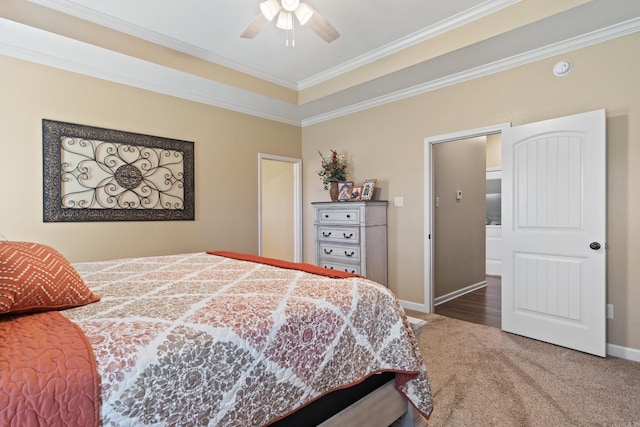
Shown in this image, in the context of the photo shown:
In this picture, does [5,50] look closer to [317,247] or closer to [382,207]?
[317,247]

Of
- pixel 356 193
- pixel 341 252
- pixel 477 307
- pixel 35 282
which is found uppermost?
pixel 356 193

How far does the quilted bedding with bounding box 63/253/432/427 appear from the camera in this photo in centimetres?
89

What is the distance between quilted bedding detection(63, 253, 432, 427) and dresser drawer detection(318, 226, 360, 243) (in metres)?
2.02

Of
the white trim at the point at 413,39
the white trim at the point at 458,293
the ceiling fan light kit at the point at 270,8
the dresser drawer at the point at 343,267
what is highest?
the white trim at the point at 413,39

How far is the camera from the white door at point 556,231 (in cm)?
253

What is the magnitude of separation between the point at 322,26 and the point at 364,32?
2.74 ft

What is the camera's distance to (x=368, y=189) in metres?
4.06

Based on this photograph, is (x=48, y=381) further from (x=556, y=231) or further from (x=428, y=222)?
(x=428, y=222)

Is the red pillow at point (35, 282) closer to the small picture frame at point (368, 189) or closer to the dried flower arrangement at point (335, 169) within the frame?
the small picture frame at point (368, 189)

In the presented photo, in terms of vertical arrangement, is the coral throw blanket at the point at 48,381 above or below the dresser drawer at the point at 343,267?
above

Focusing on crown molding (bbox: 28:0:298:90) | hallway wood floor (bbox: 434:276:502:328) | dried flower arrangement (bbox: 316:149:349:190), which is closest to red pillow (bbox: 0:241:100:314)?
crown molding (bbox: 28:0:298:90)

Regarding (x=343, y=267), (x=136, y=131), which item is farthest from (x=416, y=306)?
(x=136, y=131)

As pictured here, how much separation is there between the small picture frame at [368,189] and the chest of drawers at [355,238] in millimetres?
180

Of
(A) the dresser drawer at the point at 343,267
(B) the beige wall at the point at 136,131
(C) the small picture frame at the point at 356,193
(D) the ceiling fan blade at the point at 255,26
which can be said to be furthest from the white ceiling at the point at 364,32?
(A) the dresser drawer at the point at 343,267
